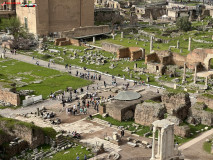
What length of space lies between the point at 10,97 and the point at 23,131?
12.3 metres

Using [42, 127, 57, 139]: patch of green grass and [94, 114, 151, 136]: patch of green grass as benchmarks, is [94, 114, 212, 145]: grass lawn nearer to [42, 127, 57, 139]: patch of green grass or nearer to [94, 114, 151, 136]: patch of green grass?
[94, 114, 151, 136]: patch of green grass

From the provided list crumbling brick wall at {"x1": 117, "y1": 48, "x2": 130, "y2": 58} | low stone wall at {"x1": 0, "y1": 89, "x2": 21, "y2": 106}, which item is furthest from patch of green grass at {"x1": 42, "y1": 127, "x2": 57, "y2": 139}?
crumbling brick wall at {"x1": 117, "y1": 48, "x2": 130, "y2": 58}

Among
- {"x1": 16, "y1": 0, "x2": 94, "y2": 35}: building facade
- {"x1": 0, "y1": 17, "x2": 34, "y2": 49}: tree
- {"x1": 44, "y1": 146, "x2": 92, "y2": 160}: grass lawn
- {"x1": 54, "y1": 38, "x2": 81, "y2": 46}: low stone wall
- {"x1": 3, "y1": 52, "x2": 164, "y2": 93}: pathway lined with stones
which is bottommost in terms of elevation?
{"x1": 44, "y1": 146, "x2": 92, "y2": 160}: grass lawn

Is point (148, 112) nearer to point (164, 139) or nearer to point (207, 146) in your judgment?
point (207, 146)

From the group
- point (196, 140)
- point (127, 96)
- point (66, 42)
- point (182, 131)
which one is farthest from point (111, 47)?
point (196, 140)

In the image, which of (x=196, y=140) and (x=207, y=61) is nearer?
(x=196, y=140)

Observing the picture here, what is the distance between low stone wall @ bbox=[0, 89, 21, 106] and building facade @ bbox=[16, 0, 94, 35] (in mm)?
33162

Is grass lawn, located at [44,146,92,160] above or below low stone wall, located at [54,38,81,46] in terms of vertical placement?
below

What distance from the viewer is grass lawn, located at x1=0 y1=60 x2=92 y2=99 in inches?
1868

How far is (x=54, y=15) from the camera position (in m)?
76.5

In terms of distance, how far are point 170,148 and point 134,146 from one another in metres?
6.05

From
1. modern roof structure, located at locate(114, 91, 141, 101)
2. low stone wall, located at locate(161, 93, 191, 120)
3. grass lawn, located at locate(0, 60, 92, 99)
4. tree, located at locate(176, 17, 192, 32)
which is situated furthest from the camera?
tree, located at locate(176, 17, 192, 32)

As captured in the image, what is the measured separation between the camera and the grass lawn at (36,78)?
4744 centimetres

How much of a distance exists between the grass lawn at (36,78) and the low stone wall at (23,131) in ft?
43.7
